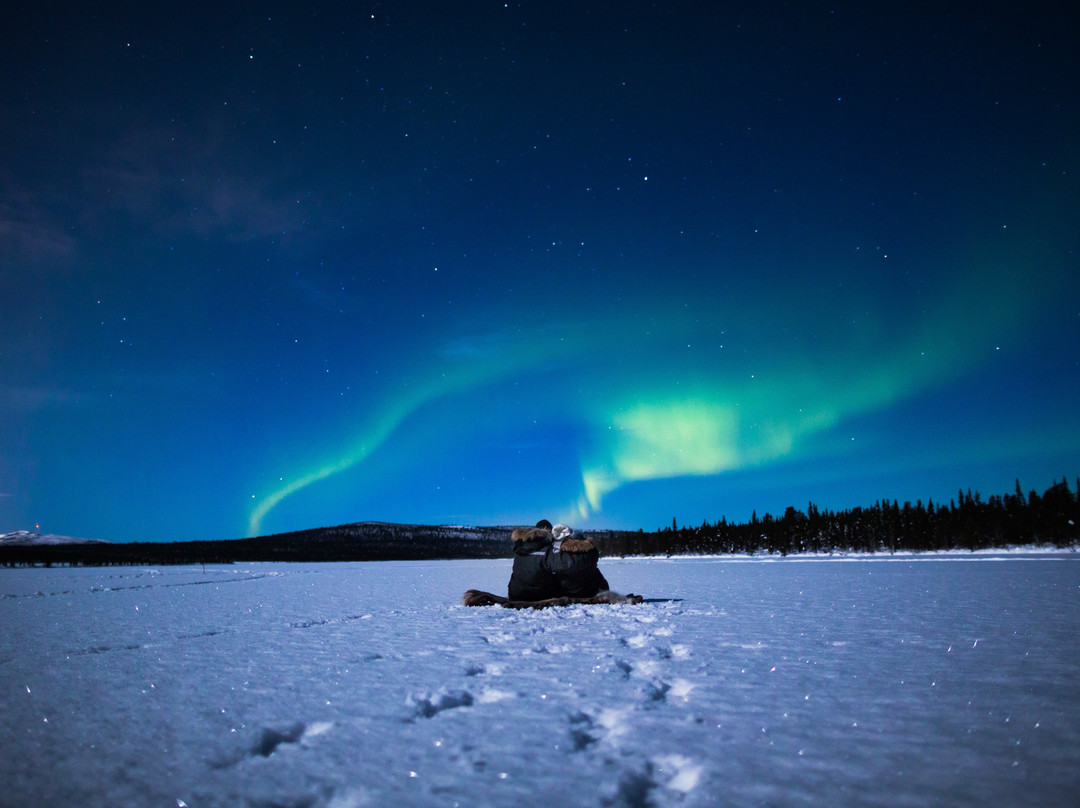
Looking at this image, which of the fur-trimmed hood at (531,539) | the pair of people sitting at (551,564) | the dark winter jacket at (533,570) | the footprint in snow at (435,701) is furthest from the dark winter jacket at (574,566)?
the footprint in snow at (435,701)

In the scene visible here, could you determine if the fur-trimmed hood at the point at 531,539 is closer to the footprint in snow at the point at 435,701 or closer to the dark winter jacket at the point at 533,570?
the dark winter jacket at the point at 533,570

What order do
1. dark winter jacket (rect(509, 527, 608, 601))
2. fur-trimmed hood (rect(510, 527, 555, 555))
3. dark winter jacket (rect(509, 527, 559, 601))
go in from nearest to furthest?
fur-trimmed hood (rect(510, 527, 555, 555))
dark winter jacket (rect(509, 527, 559, 601))
dark winter jacket (rect(509, 527, 608, 601))

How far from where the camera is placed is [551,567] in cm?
1225

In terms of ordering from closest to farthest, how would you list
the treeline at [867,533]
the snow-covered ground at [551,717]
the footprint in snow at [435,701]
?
the snow-covered ground at [551,717]
the footprint in snow at [435,701]
the treeline at [867,533]

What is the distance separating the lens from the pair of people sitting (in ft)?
38.6

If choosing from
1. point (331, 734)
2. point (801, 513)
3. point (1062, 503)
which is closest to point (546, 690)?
point (331, 734)

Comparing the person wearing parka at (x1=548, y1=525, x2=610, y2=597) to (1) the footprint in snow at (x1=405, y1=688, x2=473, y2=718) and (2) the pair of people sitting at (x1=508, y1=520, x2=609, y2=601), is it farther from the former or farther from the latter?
(1) the footprint in snow at (x1=405, y1=688, x2=473, y2=718)

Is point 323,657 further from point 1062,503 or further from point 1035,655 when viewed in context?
point 1062,503

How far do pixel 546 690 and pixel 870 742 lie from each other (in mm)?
2675

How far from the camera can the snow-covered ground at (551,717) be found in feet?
11.3

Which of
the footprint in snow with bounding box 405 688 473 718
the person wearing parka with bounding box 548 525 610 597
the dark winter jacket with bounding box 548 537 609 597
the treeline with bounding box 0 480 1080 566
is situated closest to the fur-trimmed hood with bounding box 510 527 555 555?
the person wearing parka with bounding box 548 525 610 597

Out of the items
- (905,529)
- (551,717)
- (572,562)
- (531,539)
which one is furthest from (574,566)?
(905,529)

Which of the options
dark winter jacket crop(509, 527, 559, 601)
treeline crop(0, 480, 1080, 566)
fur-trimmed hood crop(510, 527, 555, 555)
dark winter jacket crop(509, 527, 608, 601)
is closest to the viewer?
fur-trimmed hood crop(510, 527, 555, 555)

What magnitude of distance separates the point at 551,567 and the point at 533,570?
0.38m
